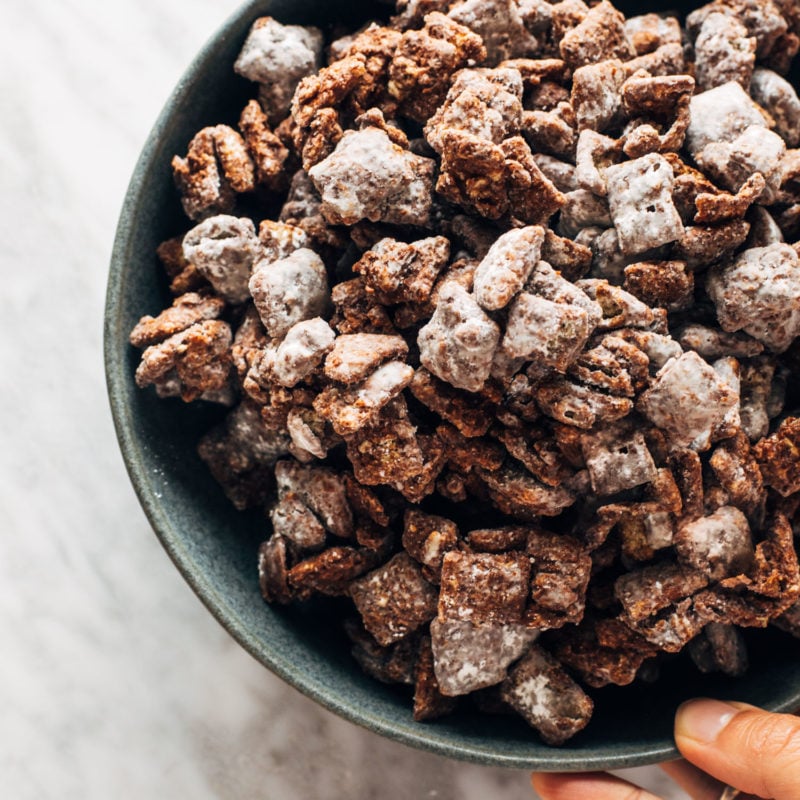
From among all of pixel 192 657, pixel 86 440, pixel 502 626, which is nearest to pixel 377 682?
pixel 502 626

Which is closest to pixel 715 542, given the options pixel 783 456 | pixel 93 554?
pixel 783 456

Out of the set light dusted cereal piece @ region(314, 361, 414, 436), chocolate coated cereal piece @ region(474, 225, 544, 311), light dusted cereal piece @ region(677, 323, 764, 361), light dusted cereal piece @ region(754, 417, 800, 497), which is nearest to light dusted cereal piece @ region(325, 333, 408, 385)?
light dusted cereal piece @ region(314, 361, 414, 436)

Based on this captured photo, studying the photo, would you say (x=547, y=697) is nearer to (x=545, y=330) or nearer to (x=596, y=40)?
(x=545, y=330)

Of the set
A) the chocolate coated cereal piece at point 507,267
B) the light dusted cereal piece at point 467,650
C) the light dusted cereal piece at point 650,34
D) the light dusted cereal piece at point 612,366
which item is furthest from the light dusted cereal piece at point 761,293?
the light dusted cereal piece at point 467,650

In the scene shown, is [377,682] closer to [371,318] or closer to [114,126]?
[371,318]

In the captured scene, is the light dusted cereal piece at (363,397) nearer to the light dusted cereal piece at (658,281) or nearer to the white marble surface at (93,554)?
the light dusted cereal piece at (658,281)

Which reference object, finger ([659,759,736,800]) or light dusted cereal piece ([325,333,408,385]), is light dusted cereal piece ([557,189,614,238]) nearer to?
light dusted cereal piece ([325,333,408,385])
